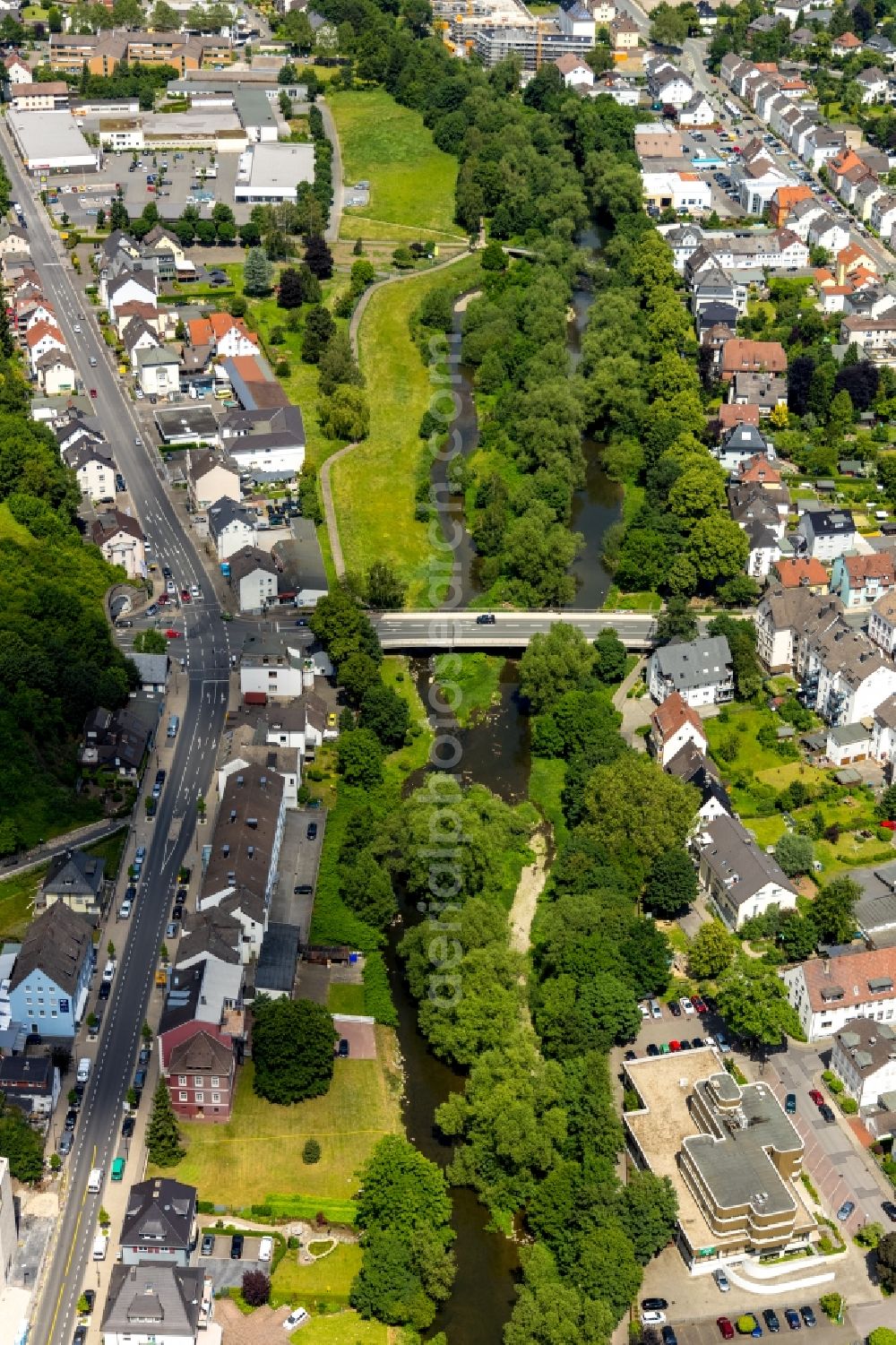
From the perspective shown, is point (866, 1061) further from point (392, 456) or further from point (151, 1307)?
point (392, 456)

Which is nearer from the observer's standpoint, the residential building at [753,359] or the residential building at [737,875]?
the residential building at [737,875]

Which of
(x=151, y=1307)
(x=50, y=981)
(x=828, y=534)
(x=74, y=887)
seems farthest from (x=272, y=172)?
(x=151, y=1307)

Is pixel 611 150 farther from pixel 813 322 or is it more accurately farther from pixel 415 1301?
pixel 415 1301

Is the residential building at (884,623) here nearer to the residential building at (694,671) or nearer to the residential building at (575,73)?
the residential building at (694,671)

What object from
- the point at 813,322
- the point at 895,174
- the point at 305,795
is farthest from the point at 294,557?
the point at 895,174

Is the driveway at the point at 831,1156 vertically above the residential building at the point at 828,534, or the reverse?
the residential building at the point at 828,534

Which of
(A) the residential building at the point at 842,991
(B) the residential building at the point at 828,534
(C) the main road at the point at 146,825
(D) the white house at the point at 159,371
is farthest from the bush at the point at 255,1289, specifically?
(D) the white house at the point at 159,371
